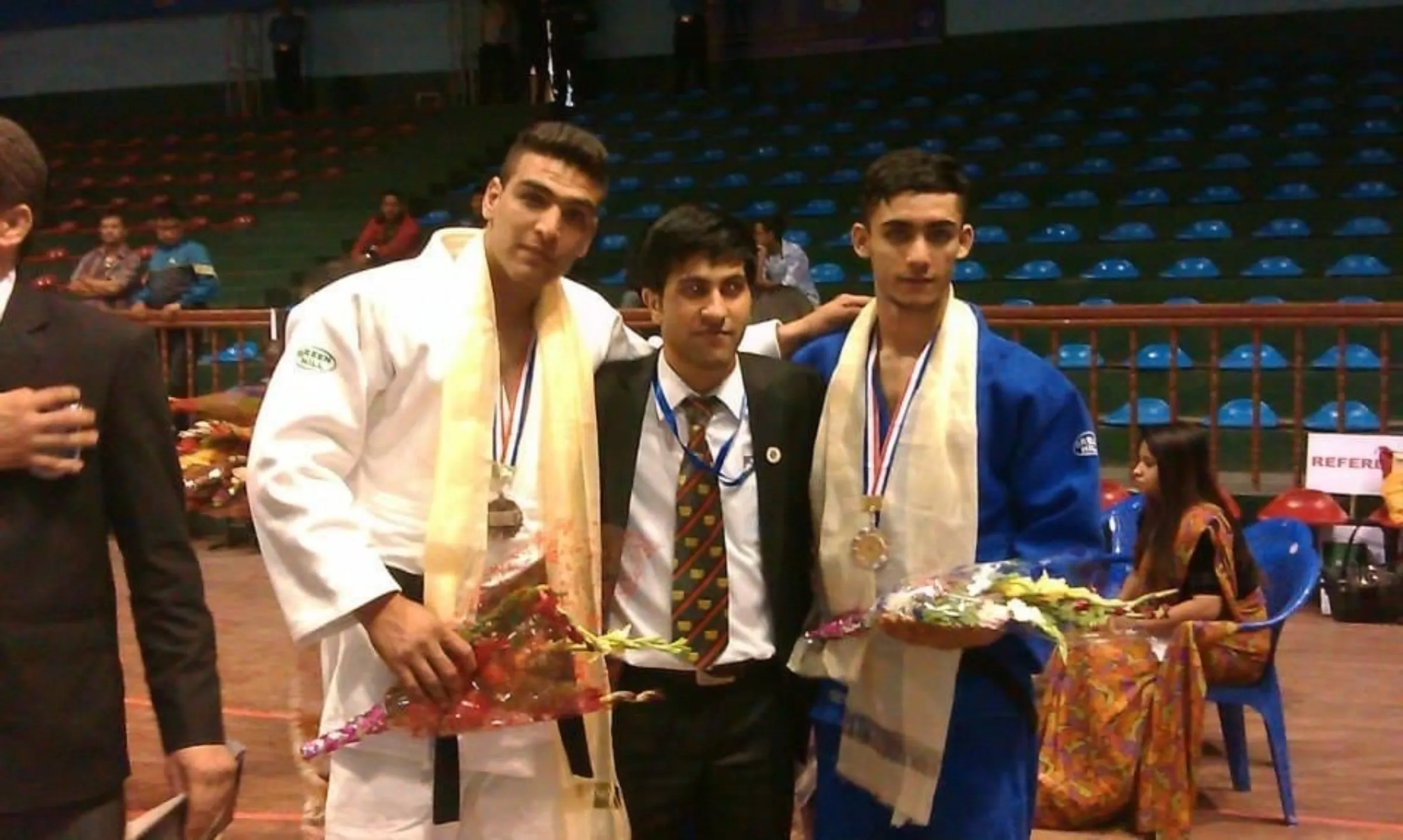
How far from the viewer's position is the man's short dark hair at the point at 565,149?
6.62ft

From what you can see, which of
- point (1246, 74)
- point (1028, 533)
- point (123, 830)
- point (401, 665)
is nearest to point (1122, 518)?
point (1028, 533)

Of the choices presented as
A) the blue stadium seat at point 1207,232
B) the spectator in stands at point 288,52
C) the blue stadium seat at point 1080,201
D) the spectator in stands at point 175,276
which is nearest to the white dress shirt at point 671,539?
the spectator in stands at point 175,276

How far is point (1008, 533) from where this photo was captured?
2166mm

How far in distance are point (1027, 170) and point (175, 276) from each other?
6.28 m

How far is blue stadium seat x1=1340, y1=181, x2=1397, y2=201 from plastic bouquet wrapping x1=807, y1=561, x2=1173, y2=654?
847cm

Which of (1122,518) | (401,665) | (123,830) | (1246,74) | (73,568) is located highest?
(1246,74)

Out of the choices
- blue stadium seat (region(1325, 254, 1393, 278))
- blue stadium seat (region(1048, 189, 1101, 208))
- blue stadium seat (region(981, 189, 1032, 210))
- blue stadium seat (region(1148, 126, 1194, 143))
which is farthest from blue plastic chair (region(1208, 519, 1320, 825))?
blue stadium seat (region(1148, 126, 1194, 143))

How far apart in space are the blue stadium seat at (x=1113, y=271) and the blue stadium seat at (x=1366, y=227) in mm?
1327

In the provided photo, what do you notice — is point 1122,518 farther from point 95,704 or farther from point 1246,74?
point 1246,74

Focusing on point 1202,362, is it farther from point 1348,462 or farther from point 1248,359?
point 1348,462

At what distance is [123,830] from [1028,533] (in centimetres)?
129

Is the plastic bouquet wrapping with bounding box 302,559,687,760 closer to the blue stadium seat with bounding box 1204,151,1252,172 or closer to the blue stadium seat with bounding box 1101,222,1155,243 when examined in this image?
the blue stadium seat with bounding box 1101,222,1155,243

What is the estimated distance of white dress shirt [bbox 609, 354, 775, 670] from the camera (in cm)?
215

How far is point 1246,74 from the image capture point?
1172 cm
